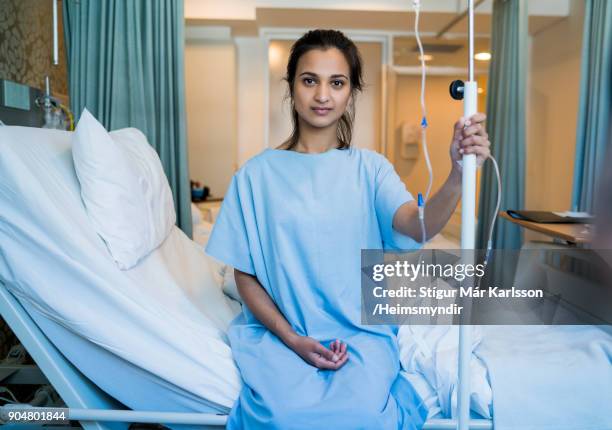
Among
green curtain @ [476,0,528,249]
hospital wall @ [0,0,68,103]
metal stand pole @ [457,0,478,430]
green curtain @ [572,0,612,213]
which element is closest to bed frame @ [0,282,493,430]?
metal stand pole @ [457,0,478,430]

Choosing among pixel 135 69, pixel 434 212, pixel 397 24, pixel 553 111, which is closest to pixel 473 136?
pixel 434 212

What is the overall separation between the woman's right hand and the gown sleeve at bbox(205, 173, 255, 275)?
217 millimetres

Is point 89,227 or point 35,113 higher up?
point 35,113

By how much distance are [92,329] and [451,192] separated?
2.67 ft

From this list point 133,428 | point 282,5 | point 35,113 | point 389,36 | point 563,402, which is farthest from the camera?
point 389,36

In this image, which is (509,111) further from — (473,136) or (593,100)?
(473,136)

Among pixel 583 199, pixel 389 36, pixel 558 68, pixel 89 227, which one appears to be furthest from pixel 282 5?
pixel 89 227

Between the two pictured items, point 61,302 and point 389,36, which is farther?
point 389,36

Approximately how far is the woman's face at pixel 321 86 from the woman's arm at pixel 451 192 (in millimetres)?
307

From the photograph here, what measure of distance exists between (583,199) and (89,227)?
88.3 inches

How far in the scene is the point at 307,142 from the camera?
1287mm

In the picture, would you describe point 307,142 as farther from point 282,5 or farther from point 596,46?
point 282,5

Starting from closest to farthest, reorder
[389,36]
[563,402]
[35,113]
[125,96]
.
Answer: [563,402] → [35,113] → [125,96] → [389,36]

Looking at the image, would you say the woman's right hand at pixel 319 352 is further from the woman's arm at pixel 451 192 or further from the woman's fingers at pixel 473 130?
the woman's fingers at pixel 473 130
